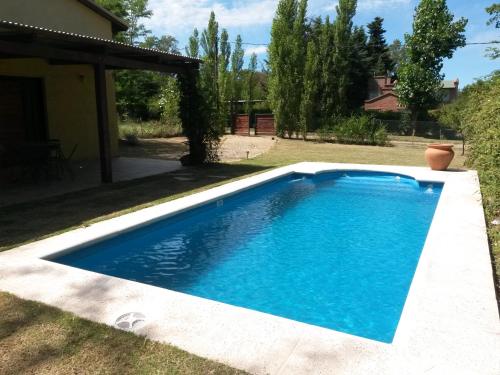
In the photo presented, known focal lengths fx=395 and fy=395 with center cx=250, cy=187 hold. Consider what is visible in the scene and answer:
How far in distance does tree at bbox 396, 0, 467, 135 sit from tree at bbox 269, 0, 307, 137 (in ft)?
25.6

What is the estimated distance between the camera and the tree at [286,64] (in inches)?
937

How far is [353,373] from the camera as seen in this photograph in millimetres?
2492

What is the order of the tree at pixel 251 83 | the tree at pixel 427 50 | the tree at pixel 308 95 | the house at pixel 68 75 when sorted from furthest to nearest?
the tree at pixel 251 83 → the tree at pixel 427 50 → the tree at pixel 308 95 → the house at pixel 68 75

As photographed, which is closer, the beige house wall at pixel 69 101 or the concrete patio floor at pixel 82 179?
the concrete patio floor at pixel 82 179

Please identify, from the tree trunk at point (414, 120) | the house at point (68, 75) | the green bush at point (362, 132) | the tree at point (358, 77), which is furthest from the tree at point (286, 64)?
the house at point (68, 75)

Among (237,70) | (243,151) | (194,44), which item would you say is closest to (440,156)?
(243,151)

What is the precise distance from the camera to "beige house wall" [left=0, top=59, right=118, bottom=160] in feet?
37.1

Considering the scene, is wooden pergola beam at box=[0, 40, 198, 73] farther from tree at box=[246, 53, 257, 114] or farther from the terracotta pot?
tree at box=[246, 53, 257, 114]

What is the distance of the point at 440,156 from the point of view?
445 inches

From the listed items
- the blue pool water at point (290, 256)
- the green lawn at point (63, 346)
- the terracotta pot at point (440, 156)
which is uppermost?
the terracotta pot at point (440, 156)

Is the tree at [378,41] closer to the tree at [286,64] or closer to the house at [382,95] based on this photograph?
the house at [382,95]

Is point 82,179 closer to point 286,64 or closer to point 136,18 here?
point 286,64

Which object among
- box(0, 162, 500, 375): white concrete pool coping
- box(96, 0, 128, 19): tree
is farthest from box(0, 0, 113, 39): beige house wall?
box(96, 0, 128, 19): tree

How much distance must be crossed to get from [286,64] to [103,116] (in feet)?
55.1
